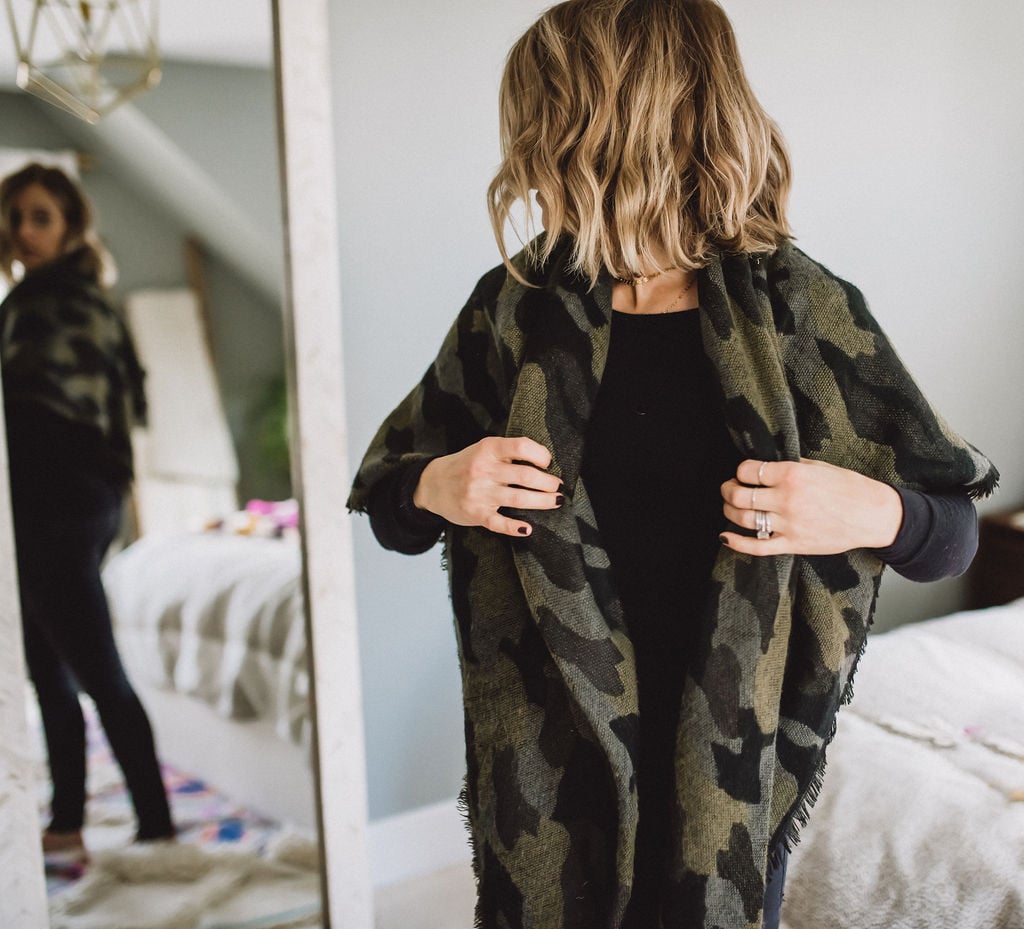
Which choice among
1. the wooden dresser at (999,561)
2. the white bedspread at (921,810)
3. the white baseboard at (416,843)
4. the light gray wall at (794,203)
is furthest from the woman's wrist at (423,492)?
the wooden dresser at (999,561)

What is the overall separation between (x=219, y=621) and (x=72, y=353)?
484mm

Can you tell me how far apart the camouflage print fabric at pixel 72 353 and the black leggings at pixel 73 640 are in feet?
0.35

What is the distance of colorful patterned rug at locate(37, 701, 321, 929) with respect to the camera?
4.53 feet

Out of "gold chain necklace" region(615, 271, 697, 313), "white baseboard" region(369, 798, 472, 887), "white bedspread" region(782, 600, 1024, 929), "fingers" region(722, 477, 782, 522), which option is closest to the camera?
"fingers" region(722, 477, 782, 522)

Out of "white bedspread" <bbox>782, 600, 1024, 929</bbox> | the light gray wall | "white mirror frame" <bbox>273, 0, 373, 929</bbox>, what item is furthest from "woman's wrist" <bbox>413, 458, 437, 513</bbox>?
"white bedspread" <bbox>782, 600, 1024, 929</bbox>

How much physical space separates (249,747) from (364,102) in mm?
1126

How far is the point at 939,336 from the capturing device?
2.16 metres

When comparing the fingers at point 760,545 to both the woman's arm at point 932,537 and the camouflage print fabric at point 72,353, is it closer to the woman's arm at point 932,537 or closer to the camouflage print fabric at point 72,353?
the woman's arm at point 932,537

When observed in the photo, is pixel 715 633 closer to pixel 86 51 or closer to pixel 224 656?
pixel 224 656

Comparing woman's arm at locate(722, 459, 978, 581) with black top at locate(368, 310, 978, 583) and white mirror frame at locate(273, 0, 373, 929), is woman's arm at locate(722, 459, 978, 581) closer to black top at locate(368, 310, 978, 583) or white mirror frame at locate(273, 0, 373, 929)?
black top at locate(368, 310, 978, 583)

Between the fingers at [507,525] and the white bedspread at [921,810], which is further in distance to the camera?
the white bedspread at [921,810]

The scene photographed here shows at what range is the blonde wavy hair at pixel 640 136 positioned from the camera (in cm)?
87

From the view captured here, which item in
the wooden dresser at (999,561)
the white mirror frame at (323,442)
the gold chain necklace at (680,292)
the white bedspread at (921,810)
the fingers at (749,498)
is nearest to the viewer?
the fingers at (749,498)

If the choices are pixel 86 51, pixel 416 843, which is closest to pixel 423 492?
pixel 86 51
